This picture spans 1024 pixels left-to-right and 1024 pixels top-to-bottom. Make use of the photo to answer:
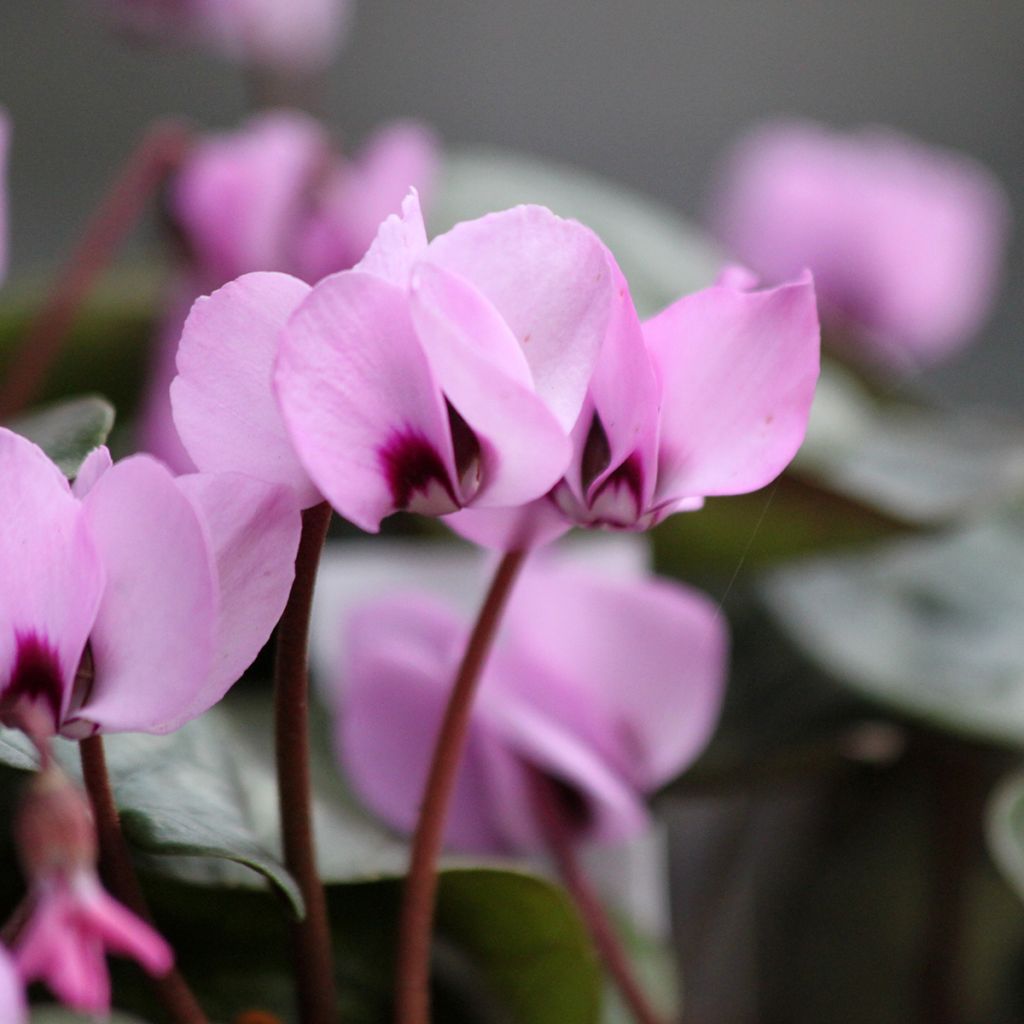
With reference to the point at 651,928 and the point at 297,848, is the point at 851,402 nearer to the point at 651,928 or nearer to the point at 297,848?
the point at 651,928

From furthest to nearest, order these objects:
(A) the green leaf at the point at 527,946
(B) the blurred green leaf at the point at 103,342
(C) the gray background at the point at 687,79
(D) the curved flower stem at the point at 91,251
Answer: (C) the gray background at the point at 687,79 < (B) the blurred green leaf at the point at 103,342 < (D) the curved flower stem at the point at 91,251 < (A) the green leaf at the point at 527,946

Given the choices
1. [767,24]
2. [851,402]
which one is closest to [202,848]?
[851,402]

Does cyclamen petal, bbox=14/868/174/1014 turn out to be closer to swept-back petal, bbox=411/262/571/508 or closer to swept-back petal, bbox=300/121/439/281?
swept-back petal, bbox=411/262/571/508

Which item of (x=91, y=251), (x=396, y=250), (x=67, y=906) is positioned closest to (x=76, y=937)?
(x=67, y=906)

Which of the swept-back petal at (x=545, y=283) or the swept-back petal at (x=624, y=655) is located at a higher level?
the swept-back petal at (x=545, y=283)

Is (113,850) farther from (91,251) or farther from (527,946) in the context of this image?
(91,251)

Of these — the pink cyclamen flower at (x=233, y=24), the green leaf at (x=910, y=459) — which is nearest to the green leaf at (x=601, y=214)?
the green leaf at (x=910, y=459)

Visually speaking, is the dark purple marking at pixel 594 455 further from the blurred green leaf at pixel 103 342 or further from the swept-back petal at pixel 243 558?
the blurred green leaf at pixel 103 342

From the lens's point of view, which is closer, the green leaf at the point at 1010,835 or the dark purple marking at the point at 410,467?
the dark purple marking at the point at 410,467

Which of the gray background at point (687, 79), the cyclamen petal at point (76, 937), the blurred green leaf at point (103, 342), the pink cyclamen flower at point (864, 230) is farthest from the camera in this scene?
the gray background at point (687, 79)
